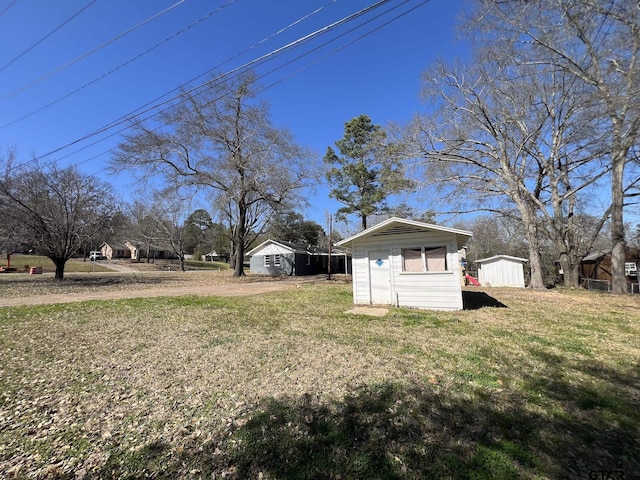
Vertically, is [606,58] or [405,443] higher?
[606,58]

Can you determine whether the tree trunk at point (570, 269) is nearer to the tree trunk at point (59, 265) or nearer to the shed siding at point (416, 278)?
the shed siding at point (416, 278)

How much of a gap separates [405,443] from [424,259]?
6679 millimetres

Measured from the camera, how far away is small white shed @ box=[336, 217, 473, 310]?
8352 millimetres

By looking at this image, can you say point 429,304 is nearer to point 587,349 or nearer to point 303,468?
point 587,349

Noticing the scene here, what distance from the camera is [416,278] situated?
28.8 feet

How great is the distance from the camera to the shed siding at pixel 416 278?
8.33 m

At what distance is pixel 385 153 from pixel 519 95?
6.71m

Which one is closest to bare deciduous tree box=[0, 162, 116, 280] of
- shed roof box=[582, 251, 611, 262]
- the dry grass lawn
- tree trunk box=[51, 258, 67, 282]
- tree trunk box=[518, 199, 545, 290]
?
tree trunk box=[51, 258, 67, 282]

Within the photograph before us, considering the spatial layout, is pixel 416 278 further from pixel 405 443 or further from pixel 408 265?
pixel 405 443

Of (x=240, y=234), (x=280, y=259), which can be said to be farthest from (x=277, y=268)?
(x=240, y=234)

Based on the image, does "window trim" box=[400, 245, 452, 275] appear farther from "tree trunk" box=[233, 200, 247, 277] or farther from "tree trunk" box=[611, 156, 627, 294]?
"tree trunk" box=[233, 200, 247, 277]

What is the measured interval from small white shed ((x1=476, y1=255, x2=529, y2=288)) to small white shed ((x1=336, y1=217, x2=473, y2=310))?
1341 centimetres

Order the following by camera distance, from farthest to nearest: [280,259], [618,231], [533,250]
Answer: [280,259]
[533,250]
[618,231]

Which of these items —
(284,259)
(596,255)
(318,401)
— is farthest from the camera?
(284,259)
